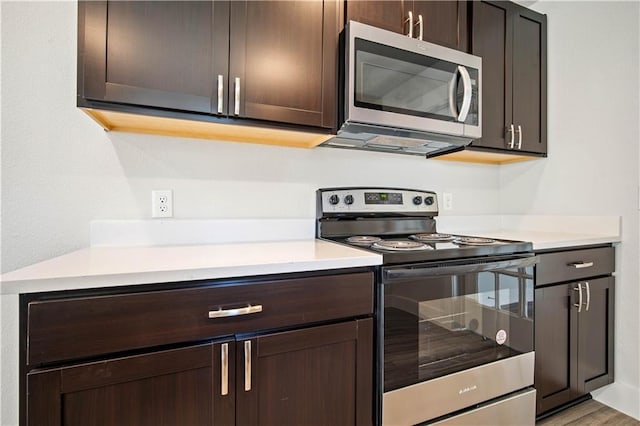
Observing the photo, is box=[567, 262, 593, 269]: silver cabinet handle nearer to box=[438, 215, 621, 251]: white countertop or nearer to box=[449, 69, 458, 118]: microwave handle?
box=[438, 215, 621, 251]: white countertop

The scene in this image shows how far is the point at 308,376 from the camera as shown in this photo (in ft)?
3.27

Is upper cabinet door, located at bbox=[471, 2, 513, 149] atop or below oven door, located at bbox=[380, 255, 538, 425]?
atop

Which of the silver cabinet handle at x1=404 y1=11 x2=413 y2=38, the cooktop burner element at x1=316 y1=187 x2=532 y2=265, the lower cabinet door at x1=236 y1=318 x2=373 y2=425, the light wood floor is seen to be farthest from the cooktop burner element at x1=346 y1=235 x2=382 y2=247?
the light wood floor

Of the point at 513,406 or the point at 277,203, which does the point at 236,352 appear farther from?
the point at 513,406

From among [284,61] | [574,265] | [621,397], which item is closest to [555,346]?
[574,265]

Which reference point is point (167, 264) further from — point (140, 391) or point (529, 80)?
point (529, 80)

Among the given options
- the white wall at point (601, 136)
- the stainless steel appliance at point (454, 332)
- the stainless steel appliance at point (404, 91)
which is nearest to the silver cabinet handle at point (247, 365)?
the stainless steel appliance at point (454, 332)

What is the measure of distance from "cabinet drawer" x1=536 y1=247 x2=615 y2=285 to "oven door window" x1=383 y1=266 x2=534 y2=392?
4.4 inches

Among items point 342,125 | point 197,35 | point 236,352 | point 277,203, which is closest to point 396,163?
point 342,125

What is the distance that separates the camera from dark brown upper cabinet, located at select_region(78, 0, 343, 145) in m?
1.01

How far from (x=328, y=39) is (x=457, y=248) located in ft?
3.41

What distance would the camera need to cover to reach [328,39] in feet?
4.35

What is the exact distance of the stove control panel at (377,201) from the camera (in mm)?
1617


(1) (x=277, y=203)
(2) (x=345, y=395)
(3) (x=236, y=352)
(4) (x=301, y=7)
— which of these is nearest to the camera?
(3) (x=236, y=352)
